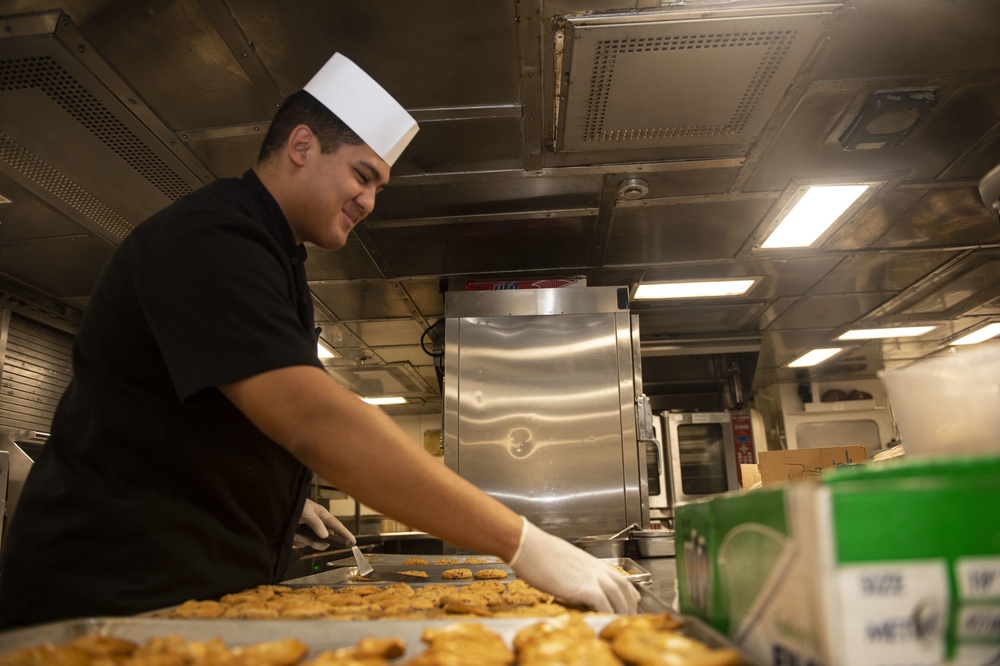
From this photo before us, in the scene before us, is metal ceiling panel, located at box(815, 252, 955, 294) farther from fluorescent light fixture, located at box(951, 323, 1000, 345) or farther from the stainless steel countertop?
the stainless steel countertop

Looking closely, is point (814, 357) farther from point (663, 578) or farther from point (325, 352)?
point (663, 578)

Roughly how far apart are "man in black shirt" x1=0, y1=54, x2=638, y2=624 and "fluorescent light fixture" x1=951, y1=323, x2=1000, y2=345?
6229 millimetres

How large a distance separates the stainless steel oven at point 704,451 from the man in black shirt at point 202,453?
552 centimetres

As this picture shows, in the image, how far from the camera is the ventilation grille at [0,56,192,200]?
7.60 feet

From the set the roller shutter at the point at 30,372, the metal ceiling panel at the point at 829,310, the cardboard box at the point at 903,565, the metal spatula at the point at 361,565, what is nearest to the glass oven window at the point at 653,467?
the metal ceiling panel at the point at 829,310

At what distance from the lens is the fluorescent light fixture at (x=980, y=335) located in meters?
5.87

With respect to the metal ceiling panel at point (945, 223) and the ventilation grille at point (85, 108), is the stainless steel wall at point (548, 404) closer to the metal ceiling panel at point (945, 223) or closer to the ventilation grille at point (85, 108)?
the metal ceiling panel at point (945, 223)

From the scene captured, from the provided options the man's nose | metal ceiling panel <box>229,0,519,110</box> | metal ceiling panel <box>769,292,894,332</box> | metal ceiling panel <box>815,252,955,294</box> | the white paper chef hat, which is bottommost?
the man's nose

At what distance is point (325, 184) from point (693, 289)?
356 centimetres

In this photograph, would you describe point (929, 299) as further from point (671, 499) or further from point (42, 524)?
point (42, 524)

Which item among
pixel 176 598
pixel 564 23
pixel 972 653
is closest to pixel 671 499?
pixel 564 23

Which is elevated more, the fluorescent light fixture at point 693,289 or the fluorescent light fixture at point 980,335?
the fluorescent light fixture at point 693,289

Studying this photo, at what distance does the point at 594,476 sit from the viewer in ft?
12.4


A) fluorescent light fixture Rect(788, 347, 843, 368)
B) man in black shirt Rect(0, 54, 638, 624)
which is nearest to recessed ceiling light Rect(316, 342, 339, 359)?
man in black shirt Rect(0, 54, 638, 624)
